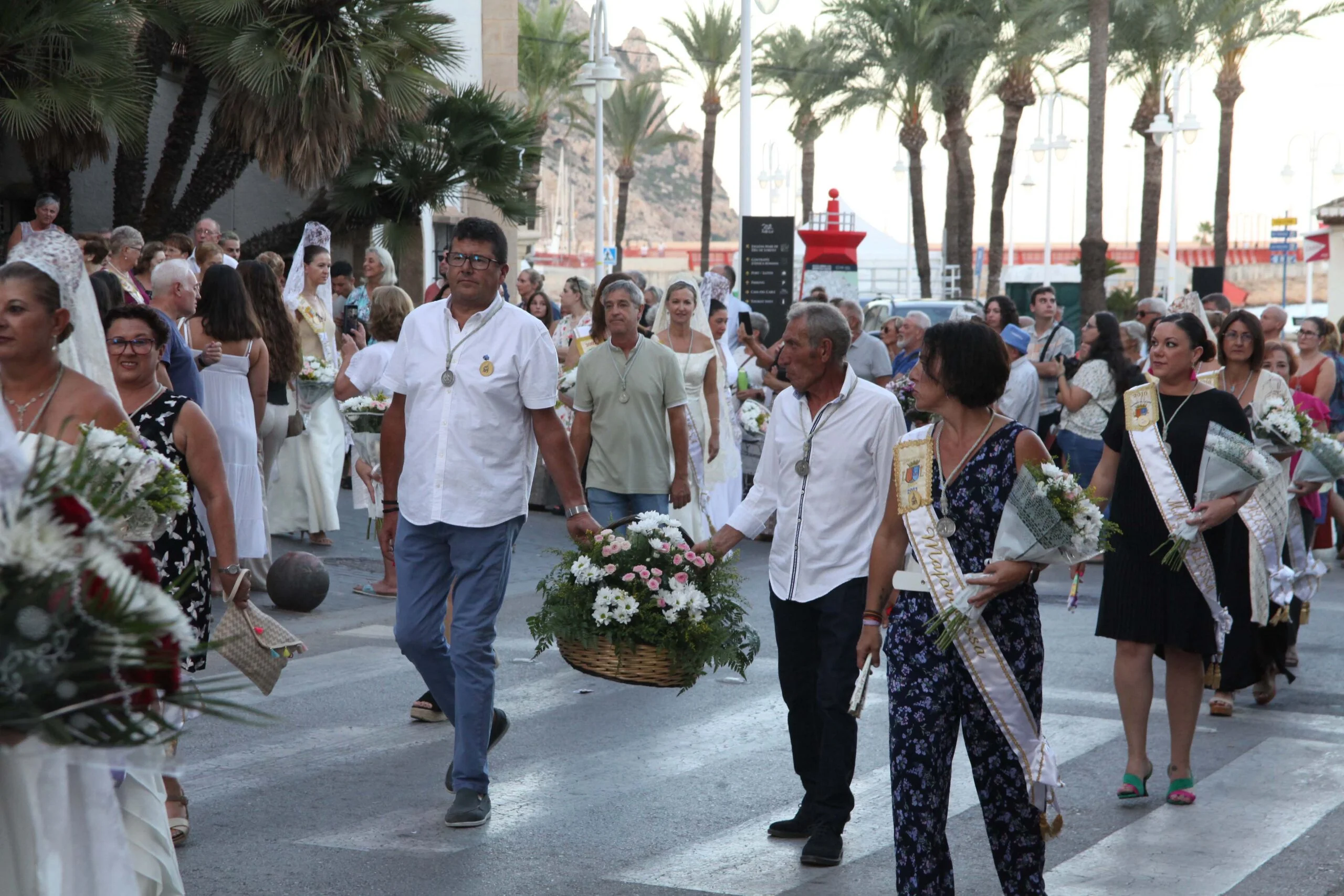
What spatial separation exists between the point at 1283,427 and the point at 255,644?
212 inches

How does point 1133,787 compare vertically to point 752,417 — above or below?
below

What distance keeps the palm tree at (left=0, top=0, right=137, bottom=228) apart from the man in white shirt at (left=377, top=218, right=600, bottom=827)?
966 centimetres

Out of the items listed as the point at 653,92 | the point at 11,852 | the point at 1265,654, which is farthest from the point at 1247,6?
the point at 11,852

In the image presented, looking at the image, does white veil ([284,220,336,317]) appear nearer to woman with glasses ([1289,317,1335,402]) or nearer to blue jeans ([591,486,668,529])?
blue jeans ([591,486,668,529])

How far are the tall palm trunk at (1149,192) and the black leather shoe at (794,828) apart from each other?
3146 cm

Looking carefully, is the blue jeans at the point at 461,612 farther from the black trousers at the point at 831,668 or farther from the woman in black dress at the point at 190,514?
the black trousers at the point at 831,668

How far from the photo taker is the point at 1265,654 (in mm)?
8391

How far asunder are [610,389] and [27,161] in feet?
Answer: 31.3

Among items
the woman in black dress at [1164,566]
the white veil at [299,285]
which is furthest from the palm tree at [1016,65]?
the woman in black dress at [1164,566]

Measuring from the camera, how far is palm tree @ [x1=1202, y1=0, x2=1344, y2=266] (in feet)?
116

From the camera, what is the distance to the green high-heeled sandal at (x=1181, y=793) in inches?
248

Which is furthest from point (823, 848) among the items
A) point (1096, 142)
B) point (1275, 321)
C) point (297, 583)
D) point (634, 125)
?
point (634, 125)

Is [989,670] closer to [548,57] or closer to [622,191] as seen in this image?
[548,57]

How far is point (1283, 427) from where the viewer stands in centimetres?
819
